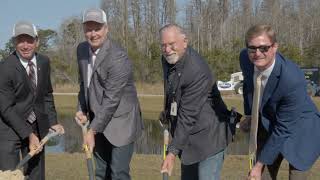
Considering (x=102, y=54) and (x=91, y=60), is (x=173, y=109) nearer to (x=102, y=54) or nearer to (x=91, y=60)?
(x=102, y=54)

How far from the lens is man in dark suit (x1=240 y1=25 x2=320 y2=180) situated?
4.07 metres

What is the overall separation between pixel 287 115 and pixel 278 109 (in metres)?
0.09

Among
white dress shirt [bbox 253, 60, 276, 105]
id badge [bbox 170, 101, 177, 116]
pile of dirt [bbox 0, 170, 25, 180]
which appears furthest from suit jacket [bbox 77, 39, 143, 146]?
white dress shirt [bbox 253, 60, 276, 105]

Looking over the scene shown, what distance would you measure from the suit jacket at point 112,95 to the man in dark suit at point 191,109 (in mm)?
378

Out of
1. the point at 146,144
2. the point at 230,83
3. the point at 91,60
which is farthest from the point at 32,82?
the point at 230,83

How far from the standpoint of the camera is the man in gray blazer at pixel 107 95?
490 centimetres

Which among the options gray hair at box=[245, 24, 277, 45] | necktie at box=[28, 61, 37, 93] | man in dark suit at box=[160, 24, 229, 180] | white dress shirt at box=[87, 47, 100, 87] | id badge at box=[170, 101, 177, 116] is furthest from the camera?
necktie at box=[28, 61, 37, 93]

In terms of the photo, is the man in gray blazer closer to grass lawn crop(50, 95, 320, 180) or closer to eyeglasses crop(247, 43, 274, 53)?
eyeglasses crop(247, 43, 274, 53)

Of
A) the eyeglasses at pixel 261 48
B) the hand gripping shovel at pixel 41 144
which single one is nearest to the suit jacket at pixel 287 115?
the eyeglasses at pixel 261 48

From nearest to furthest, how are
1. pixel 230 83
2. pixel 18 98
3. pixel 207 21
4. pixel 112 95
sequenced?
pixel 112 95 < pixel 18 98 < pixel 230 83 < pixel 207 21

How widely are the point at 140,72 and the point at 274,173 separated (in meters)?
44.6

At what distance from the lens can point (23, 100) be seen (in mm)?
5484

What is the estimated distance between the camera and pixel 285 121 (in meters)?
Answer: 4.20

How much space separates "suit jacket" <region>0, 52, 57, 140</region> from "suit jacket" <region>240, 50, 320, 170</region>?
2212mm
